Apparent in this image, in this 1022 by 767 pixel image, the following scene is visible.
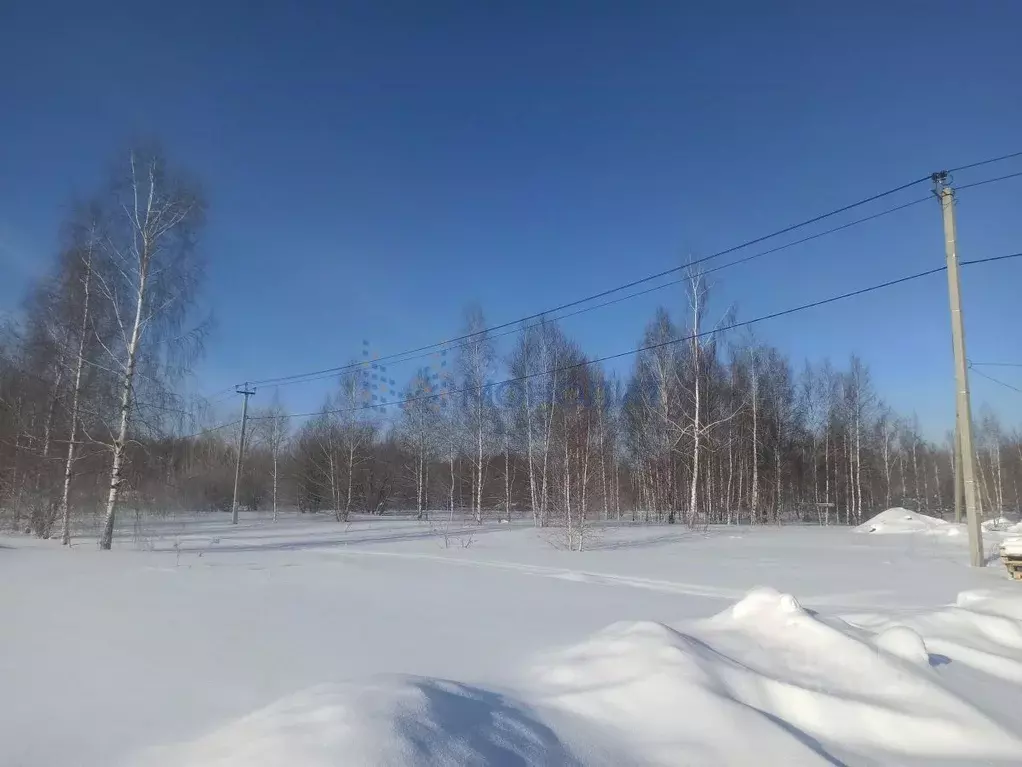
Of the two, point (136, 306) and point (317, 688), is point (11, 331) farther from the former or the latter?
point (317, 688)

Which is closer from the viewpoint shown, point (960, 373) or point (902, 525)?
point (960, 373)

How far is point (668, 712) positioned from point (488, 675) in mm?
1191

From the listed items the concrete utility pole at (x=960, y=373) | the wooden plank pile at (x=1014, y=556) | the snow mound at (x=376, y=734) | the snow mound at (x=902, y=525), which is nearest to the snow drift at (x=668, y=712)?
the snow mound at (x=376, y=734)

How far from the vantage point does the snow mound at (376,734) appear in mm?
2242

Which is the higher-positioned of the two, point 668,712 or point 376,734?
point 376,734

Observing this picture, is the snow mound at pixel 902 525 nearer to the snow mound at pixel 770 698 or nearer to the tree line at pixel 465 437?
the tree line at pixel 465 437

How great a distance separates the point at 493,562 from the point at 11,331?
46.8ft

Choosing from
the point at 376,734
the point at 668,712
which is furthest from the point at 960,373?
the point at 376,734

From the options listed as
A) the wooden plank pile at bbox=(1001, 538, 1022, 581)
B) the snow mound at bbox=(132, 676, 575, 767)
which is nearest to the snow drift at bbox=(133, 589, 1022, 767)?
the snow mound at bbox=(132, 676, 575, 767)

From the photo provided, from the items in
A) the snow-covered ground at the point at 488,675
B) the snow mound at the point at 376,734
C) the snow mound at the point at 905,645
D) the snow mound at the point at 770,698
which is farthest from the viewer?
the snow mound at the point at 905,645

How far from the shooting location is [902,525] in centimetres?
2056

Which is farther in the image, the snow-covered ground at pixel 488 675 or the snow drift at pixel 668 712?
the snow-covered ground at pixel 488 675

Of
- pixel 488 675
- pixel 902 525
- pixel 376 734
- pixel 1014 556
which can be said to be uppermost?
pixel 376 734

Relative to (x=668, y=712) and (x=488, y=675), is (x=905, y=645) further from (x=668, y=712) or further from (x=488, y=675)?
(x=488, y=675)
